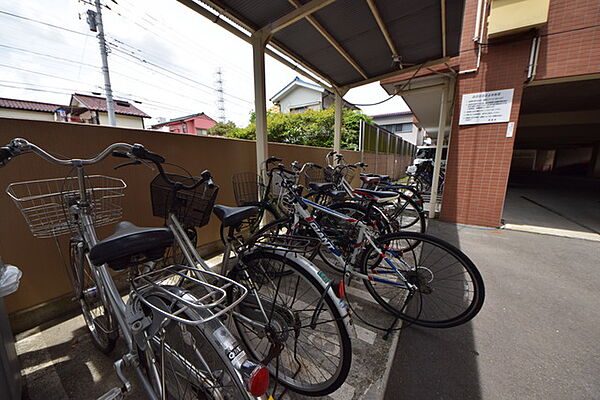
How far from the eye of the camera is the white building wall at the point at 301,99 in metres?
14.0

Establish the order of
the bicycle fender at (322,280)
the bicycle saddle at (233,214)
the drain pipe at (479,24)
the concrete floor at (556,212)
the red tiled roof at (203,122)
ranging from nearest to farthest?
1. the bicycle fender at (322,280)
2. the bicycle saddle at (233,214)
3. the drain pipe at (479,24)
4. the concrete floor at (556,212)
5. the red tiled roof at (203,122)

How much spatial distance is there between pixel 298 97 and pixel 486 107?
12719mm

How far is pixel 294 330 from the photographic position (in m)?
1.16

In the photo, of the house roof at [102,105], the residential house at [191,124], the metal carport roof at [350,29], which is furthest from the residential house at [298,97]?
the metal carport roof at [350,29]

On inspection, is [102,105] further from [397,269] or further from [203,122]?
[397,269]

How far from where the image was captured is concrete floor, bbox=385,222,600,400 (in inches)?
49.9

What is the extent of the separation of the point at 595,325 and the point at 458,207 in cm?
270

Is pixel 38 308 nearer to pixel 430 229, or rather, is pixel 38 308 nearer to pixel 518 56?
pixel 430 229

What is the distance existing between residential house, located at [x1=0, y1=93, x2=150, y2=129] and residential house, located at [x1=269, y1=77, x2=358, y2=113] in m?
9.21

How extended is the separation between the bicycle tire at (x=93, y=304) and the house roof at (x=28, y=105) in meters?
19.4

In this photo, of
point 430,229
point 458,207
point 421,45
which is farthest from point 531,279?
point 421,45

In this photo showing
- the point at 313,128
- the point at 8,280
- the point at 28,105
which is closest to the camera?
the point at 8,280

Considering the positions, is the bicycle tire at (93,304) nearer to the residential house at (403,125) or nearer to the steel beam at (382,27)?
the steel beam at (382,27)

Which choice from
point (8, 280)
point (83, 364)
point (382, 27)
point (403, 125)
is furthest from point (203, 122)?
point (8, 280)
